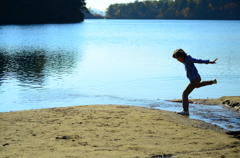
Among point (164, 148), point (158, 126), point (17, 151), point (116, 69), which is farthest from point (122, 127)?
point (116, 69)

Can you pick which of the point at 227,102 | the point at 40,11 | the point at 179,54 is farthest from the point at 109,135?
the point at 40,11

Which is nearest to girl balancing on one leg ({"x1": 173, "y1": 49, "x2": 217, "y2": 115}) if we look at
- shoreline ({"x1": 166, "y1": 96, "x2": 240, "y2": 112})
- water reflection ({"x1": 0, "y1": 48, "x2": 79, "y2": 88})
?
shoreline ({"x1": 166, "y1": 96, "x2": 240, "y2": 112})

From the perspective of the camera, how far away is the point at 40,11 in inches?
3723

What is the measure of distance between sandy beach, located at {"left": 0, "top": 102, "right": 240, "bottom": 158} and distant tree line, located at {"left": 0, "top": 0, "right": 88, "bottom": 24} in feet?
262

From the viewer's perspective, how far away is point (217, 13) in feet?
583

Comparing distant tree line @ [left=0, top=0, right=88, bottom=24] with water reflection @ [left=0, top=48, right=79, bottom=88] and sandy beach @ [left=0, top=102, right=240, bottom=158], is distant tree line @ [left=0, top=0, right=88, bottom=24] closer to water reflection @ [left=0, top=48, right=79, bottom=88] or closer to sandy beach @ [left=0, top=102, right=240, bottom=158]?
water reflection @ [left=0, top=48, right=79, bottom=88]

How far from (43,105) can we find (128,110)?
2.92 metres

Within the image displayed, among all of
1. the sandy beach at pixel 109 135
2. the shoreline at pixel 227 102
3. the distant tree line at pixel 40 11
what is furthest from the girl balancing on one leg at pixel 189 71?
the distant tree line at pixel 40 11

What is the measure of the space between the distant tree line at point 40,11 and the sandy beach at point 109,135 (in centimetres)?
7975

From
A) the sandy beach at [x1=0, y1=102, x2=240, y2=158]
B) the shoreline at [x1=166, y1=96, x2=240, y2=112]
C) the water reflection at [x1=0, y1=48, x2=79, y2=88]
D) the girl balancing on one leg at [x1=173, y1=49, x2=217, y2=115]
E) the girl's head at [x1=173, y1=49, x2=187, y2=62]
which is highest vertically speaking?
the girl's head at [x1=173, y1=49, x2=187, y2=62]

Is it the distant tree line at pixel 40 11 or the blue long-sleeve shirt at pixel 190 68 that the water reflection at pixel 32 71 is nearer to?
the blue long-sleeve shirt at pixel 190 68

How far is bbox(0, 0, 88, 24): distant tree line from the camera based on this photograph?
3332 inches

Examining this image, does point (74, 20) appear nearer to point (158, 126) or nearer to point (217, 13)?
point (217, 13)

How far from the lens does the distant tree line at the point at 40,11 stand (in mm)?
84625
